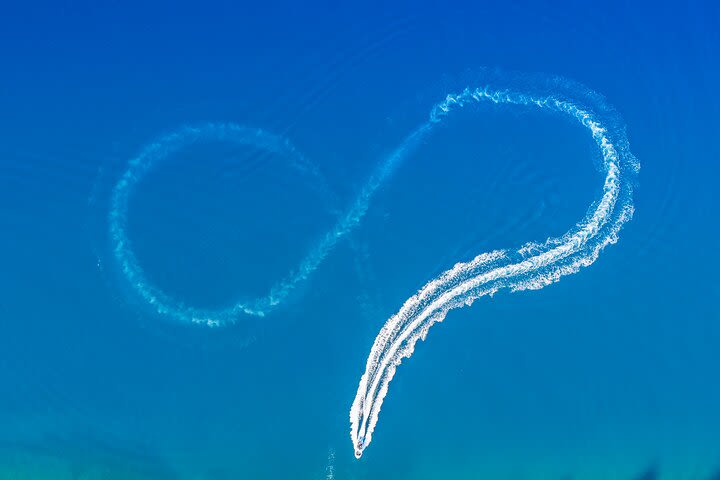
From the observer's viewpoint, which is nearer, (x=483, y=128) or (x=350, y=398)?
(x=350, y=398)

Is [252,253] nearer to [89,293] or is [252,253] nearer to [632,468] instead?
[89,293]

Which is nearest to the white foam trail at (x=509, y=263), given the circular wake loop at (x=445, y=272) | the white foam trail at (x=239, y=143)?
the circular wake loop at (x=445, y=272)

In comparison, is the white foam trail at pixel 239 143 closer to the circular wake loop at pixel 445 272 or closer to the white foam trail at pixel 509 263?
the circular wake loop at pixel 445 272

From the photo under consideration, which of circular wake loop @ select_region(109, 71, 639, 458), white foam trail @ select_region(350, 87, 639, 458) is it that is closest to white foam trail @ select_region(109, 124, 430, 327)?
circular wake loop @ select_region(109, 71, 639, 458)

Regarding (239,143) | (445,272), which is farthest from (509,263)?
(239,143)

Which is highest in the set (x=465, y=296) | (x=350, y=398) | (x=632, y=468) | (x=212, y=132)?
(x=212, y=132)

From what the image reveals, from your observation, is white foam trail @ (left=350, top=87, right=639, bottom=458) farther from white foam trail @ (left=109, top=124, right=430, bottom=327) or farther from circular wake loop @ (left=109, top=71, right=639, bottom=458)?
white foam trail @ (left=109, top=124, right=430, bottom=327)

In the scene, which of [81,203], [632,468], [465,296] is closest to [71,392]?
[81,203]
